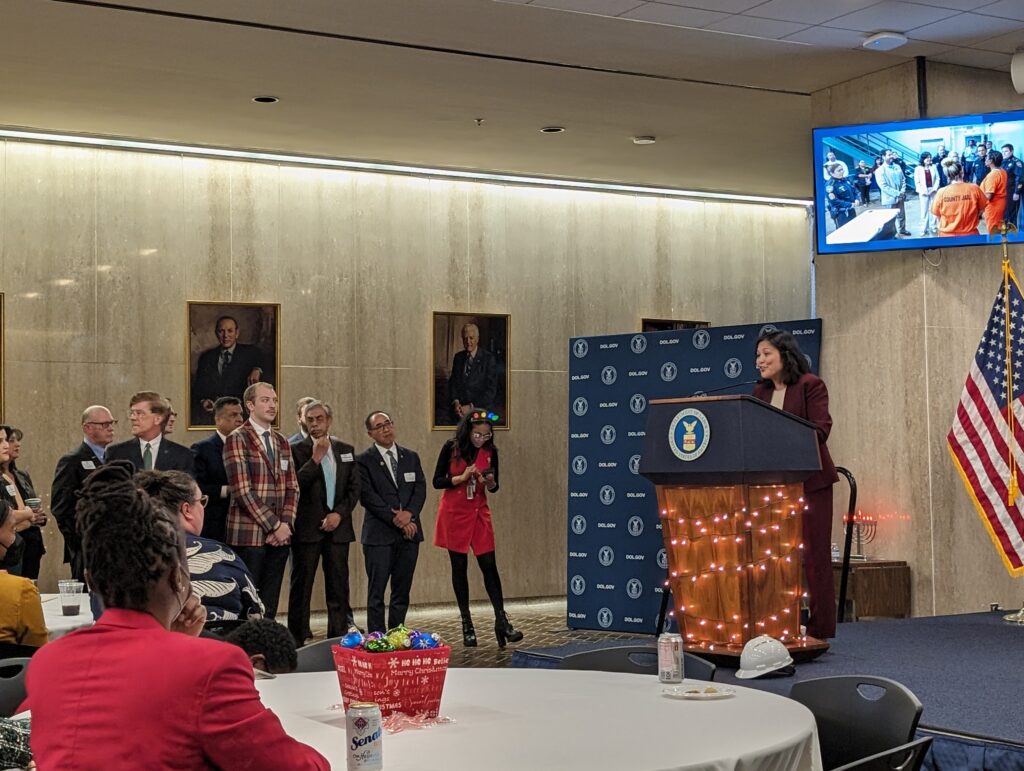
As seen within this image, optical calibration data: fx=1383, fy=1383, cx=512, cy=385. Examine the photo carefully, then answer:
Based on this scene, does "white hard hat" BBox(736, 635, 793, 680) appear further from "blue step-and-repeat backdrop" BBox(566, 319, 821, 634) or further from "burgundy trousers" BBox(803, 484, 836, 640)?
"blue step-and-repeat backdrop" BBox(566, 319, 821, 634)

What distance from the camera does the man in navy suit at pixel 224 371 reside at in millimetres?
12000

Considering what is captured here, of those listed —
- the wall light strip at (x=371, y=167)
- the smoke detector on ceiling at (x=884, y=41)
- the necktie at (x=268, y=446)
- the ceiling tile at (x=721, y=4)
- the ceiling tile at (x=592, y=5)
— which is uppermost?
the ceiling tile at (x=721, y=4)

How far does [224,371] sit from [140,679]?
10.2 m

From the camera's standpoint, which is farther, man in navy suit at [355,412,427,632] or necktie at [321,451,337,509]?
man in navy suit at [355,412,427,632]

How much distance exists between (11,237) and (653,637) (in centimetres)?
611

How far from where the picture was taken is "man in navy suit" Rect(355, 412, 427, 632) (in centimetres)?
972

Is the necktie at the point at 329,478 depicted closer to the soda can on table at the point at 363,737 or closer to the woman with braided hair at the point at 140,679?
the soda can on table at the point at 363,737

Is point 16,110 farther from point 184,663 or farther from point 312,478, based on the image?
point 184,663

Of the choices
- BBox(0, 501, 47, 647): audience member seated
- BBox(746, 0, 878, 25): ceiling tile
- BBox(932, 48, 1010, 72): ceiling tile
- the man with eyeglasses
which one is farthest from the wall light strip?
BBox(0, 501, 47, 647): audience member seated

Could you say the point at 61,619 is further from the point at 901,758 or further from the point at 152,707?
the point at 152,707

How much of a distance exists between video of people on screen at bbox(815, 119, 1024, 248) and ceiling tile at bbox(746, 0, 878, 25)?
1.03 meters

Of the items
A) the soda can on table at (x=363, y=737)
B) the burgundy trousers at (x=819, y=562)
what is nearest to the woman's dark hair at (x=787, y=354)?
the burgundy trousers at (x=819, y=562)

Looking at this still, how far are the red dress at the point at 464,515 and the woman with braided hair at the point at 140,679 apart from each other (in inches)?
309

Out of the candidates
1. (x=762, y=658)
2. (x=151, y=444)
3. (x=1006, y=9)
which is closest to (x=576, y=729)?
(x=762, y=658)
